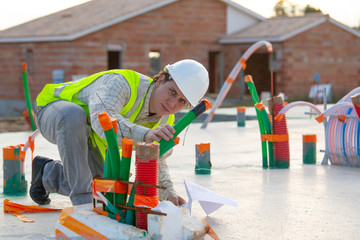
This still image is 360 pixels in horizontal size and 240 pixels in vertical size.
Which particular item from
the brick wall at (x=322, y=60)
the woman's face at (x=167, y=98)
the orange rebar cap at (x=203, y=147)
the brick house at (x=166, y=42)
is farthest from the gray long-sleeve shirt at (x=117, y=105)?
the brick wall at (x=322, y=60)

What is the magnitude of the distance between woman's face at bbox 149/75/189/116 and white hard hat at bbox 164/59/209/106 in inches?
1.7

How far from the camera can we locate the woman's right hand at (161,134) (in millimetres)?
3883

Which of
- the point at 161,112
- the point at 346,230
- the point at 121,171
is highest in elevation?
the point at 161,112

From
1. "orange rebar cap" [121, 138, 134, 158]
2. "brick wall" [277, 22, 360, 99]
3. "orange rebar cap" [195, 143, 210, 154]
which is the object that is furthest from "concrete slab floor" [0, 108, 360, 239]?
"brick wall" [277, 22, 360, 99]

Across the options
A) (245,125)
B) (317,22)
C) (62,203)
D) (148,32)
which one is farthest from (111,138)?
(317,22)

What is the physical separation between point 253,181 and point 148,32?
61.0 ft

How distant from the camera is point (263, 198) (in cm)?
538

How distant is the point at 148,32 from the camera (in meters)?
24.3

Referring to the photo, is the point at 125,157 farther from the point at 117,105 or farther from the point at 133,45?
the point at 133,45

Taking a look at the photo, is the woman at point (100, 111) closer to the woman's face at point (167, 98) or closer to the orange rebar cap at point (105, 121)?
the woman's face at point (167, 98)

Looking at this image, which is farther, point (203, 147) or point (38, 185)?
point (203, 147)

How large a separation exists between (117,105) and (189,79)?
19.4 inches

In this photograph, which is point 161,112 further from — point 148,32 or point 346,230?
point 148,32

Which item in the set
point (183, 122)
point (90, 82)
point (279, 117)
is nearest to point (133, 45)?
point (279, 117)
